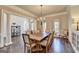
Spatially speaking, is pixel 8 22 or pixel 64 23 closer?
pixel 8 22

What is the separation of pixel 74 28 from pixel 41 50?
142 inches

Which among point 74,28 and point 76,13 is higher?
point 76,13

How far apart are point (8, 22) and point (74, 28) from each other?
395cm

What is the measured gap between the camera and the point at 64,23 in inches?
547
